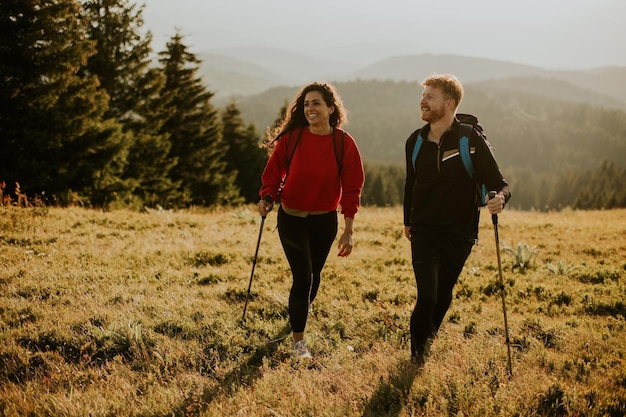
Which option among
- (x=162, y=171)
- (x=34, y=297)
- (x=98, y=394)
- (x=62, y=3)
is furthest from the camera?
(x=162, y=171)

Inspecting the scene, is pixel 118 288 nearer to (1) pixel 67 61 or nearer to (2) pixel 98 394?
(2) pixel 98 394

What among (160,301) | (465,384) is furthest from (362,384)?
(160,301)

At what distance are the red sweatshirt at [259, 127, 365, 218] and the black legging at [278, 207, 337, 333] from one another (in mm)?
154

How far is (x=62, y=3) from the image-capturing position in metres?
16.4

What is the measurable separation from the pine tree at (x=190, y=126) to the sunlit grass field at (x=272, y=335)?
858 inches

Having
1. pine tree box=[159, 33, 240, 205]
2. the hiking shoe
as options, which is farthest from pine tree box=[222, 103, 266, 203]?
the hiking shoe

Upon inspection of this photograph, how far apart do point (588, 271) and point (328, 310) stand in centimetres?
492

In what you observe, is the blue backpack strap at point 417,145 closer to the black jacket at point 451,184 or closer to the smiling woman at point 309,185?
the black jacket at point 451,184

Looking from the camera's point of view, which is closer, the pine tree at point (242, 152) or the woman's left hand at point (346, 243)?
the woman's left hand at point (346, 243)

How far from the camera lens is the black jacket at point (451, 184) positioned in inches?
159

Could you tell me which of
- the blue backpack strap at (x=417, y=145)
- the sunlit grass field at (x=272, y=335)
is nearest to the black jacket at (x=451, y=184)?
the blue backpack strap at (x=417, y=145)

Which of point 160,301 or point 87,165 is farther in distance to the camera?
point 87,165

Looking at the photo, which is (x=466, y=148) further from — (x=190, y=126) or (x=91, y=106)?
(x=190, y=126)

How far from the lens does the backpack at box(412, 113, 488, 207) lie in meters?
4.02
